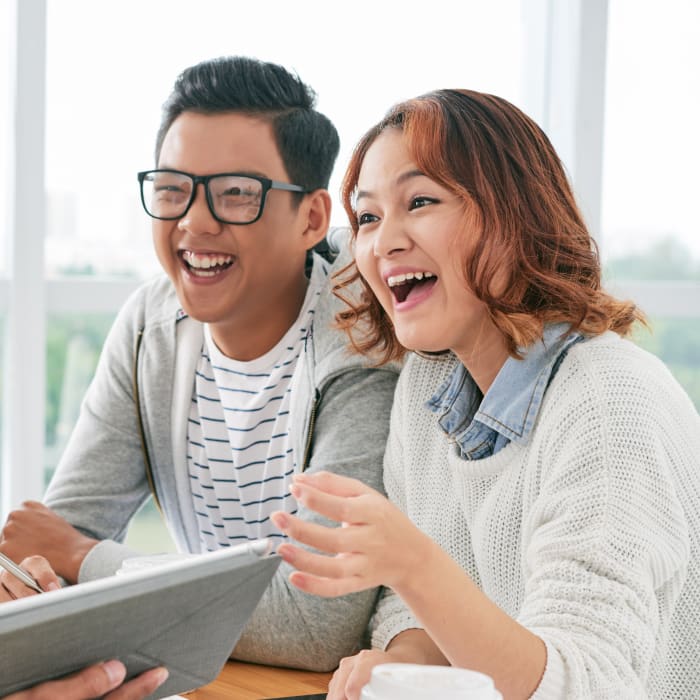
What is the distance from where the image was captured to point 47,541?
1575 mm

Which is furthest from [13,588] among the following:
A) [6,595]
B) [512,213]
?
[512,213]

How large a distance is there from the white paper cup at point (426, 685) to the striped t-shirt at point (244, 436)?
3.20 ft

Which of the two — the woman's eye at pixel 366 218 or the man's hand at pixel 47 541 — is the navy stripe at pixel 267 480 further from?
the woman's eye at pixel 366 218

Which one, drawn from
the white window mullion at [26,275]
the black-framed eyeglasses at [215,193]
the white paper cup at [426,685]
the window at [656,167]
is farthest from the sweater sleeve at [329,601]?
the window at [656,167]

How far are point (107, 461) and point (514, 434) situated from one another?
0.80 m

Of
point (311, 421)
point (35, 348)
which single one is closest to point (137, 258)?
point (35, 348)

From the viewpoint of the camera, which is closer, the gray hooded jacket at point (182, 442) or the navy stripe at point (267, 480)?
the gray hooded jacket at point (182, 442)

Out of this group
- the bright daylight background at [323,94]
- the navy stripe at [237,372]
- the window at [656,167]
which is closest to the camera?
the navy stripe at [237,372]

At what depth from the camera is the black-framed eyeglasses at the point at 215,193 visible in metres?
1.65

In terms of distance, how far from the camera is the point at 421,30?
303 centimetres

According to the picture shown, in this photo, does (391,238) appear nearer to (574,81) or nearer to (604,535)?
(604,535)

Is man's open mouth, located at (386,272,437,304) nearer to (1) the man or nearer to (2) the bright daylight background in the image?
(1) the man

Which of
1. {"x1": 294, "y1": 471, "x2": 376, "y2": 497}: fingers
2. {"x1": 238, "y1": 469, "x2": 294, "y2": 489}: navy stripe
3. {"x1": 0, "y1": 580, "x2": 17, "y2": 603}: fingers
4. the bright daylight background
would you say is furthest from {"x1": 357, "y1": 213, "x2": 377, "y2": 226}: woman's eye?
the bright daylight background

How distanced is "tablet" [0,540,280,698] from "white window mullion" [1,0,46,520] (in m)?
1.98
